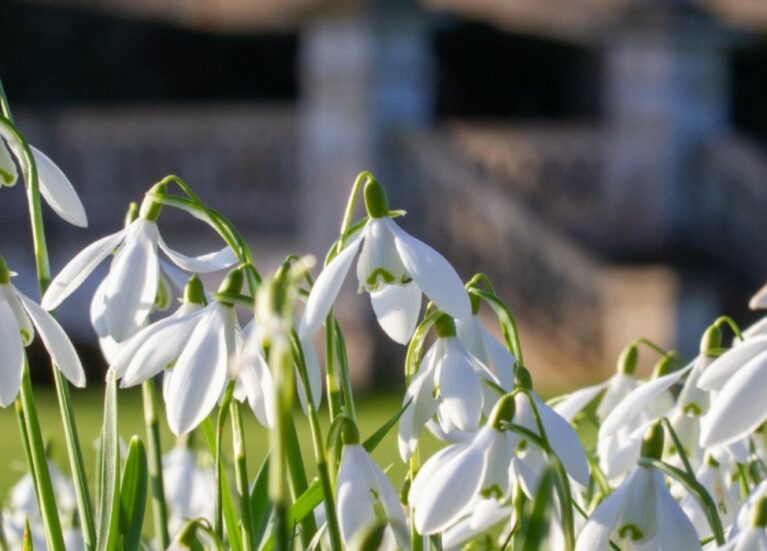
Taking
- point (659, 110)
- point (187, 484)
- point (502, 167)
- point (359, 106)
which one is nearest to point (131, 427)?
point (359, 106)

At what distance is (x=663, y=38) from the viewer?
8883mm

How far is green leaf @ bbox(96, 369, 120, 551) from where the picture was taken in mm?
1166

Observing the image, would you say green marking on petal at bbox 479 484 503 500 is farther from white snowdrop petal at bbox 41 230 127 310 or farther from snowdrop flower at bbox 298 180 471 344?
white snowdrop petal at bbox 41 230 127 310

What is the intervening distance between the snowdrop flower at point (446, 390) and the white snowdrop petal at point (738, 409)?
192 millimetres

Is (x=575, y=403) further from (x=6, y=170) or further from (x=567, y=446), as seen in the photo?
(x=6, y=170)

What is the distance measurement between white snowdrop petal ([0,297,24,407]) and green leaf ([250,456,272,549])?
0.26 m

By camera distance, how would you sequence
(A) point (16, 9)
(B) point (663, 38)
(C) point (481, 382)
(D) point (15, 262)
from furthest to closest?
1. (A) point (16, 9)
2. (D) point (15, 262)
3. (B) point (663, 38)
4. (C) point (481, 382)

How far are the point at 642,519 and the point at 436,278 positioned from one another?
0.67ft

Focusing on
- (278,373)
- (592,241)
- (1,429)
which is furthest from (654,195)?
(278,373)

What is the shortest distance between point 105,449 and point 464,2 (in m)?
8.08

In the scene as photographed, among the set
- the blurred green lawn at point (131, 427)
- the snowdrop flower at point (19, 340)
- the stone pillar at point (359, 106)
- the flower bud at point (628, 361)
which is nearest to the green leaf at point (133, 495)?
the snowdrop flower at point (19, 340)

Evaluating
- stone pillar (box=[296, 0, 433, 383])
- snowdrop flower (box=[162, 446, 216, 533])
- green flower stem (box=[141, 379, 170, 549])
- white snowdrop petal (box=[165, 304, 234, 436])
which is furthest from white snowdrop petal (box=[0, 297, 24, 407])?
stone pillar (box=[296, 0, 433, 383])

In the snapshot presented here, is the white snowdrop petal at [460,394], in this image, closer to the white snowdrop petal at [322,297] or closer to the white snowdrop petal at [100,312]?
the white snowdrop petal at [322,297]

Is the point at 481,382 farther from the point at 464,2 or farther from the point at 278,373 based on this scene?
the point at 464,2
